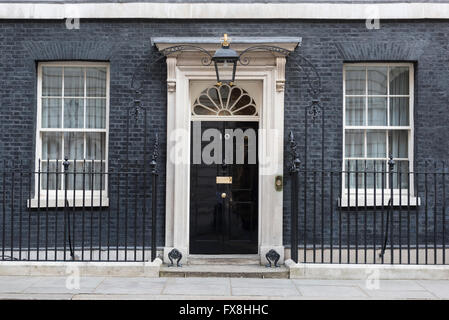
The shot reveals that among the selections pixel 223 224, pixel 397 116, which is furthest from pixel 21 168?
pixel 397 116

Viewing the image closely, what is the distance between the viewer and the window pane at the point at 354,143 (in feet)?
30.8

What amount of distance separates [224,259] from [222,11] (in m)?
4.24

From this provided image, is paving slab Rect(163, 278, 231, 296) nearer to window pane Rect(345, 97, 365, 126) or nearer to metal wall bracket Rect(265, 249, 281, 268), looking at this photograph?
metal wall bracket Rect(265, 249, 281, 268)

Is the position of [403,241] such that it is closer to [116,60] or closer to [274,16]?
[274,16]

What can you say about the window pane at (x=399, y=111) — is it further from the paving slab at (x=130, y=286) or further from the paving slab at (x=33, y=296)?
the paving slab at (x=33, y=296)

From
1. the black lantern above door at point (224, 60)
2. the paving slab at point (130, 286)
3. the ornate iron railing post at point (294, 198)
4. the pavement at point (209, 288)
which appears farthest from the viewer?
the ornate iron railing post at point (294, 198)

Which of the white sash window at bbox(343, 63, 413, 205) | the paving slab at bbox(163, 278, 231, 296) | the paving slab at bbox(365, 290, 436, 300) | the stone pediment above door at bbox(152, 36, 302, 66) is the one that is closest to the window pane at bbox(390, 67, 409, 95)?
the white sash window at bbox(343, 63, 413, 205)

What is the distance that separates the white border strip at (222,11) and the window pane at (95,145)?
2060 mm

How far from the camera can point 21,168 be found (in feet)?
28.7

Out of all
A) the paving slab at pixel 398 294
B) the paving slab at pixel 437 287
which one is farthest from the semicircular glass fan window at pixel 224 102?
the paving slab at pixel 437 287

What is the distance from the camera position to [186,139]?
9.10m

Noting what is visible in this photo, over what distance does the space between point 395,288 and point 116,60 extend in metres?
5.77

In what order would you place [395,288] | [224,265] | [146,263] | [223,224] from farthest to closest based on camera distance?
[223,224] < [224,265] < [146,263] < [395,288]

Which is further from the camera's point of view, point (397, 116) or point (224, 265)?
point (397, 116)
